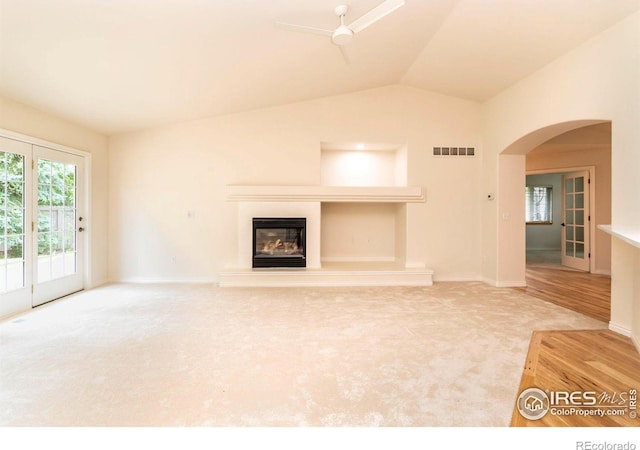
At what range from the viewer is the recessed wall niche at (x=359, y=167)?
5.76m

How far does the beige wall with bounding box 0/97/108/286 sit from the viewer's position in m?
3.35

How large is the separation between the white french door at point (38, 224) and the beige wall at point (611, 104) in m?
6.34

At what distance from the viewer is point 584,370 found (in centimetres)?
218

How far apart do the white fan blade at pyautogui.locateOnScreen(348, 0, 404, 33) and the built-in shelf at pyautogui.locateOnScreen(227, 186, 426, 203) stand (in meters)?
2.60

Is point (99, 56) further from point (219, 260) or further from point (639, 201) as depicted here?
point (639, 201)

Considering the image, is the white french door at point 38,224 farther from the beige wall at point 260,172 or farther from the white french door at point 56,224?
the beige wall at point 260,172

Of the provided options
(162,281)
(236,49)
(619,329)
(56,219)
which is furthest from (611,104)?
(56,219)

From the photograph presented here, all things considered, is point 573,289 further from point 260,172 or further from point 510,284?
point 260,172

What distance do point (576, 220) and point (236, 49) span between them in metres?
7.26

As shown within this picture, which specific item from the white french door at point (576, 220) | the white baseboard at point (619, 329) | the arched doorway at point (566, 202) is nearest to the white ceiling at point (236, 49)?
the arched doorway at point (566, 202)

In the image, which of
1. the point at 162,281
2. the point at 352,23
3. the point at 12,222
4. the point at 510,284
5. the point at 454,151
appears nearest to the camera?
the point at 352,23

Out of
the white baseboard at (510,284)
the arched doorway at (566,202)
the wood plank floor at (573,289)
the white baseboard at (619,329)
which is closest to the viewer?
the white baseboard at (619,329)
